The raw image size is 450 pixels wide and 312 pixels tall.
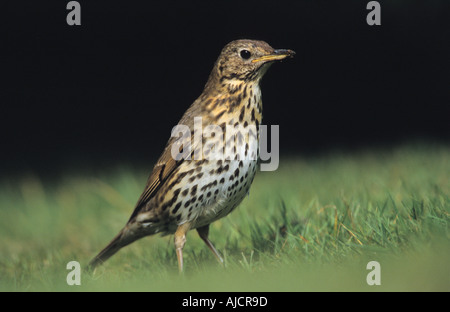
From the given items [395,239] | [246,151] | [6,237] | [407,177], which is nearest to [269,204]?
[407,177]

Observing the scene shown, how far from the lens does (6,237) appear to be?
280 inches

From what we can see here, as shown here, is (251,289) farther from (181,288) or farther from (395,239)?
(395,239)

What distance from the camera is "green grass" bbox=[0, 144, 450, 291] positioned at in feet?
13.8

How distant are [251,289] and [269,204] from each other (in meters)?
2.30

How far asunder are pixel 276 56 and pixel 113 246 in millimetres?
1861

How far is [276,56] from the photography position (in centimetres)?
490

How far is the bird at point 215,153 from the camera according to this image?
4750mm

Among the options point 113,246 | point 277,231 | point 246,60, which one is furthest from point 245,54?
point 113,246

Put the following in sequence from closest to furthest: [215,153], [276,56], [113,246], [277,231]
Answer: [215,153], [276,56], [277,231], [113,246]

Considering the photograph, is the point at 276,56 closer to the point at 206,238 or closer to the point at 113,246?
the point at 206,238

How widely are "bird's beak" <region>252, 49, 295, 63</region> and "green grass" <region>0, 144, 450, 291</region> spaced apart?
46.8 inches

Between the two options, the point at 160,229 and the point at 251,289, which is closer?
the point at 251,289

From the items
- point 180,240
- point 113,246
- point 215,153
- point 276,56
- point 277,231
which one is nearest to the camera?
point 215,153

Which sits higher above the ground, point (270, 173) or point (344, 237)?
point (270, 173)
